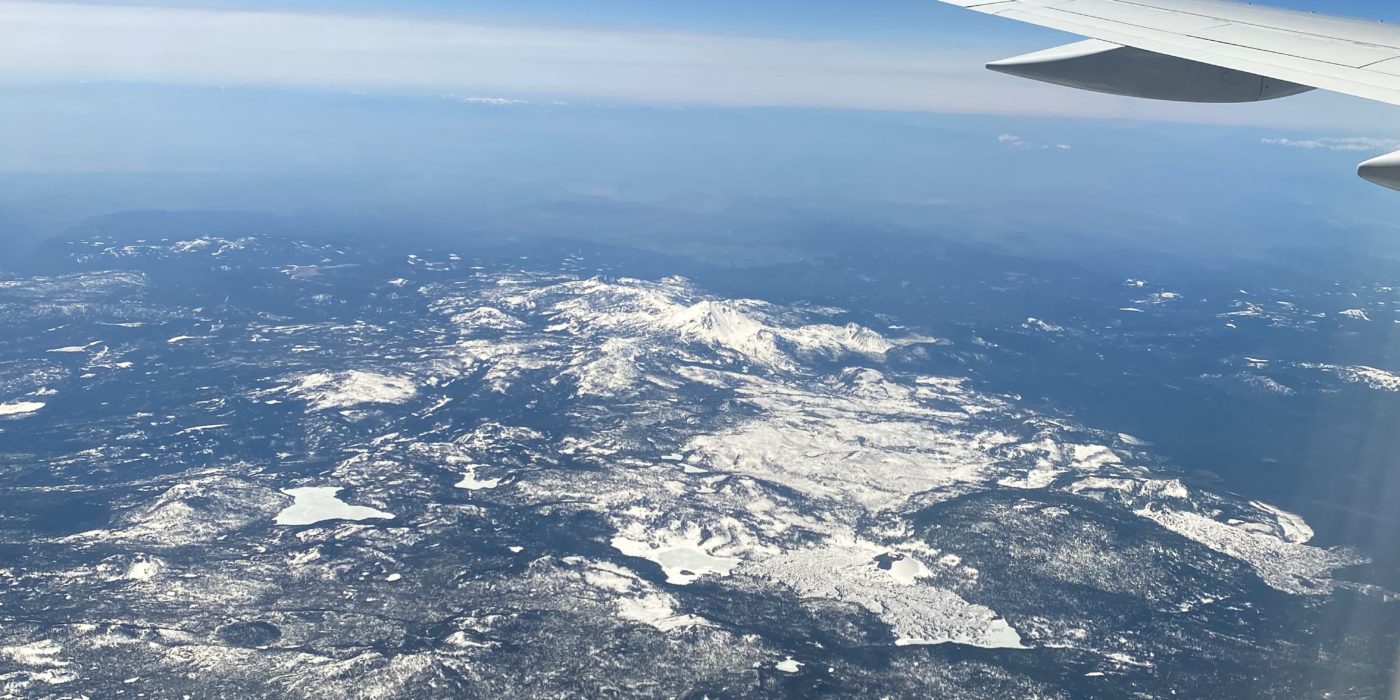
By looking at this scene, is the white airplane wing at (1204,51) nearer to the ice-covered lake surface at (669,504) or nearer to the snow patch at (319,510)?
the ice-covered lake surface at (669,504)

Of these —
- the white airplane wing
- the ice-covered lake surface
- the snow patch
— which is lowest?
the snow patch

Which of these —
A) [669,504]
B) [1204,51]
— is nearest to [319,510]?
[669,504]

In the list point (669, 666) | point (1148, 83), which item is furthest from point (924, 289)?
point (1148, 83)

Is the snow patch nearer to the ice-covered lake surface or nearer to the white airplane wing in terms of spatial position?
the ice-covered lake surface

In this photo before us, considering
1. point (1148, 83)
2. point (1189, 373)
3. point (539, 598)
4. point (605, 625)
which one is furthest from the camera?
point (1189, 373)

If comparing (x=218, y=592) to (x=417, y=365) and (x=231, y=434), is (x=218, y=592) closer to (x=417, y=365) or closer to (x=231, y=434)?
(x=231, y=434)

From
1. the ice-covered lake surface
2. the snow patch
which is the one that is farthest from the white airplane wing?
the snow patch
